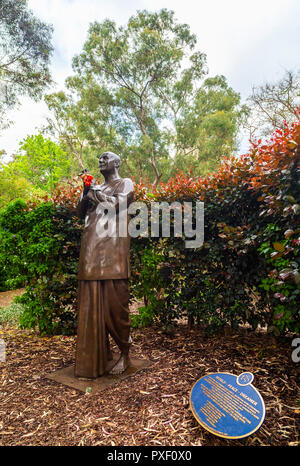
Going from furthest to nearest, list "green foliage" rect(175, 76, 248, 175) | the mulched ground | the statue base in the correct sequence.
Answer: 1. "green foliage" rect(175, 76, 248, 175)
2. the statue base
3. the mulched ground

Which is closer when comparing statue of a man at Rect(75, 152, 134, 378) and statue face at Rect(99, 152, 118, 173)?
statue of a man at Rect(75, 152, 134, 378)

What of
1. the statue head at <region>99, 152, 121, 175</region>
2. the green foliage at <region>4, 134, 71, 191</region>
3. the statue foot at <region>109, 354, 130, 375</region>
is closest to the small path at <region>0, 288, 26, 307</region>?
the statue foot at <region>109, 354, 130, 375</region>

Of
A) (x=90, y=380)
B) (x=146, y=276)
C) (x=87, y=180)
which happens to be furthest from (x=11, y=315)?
(x=87, y=180)

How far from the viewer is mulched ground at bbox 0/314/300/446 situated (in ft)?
7.88

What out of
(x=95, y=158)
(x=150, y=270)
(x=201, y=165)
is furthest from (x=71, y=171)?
(x=150, y=270)

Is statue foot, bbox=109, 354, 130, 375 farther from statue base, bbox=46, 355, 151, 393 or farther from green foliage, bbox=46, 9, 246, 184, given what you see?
green foliage, bbox=46, 9, 246, 184

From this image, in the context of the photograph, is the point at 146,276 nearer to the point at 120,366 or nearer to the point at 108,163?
the point at 120,366

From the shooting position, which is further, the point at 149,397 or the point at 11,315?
the point at 11,315

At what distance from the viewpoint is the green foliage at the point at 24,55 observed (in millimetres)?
12367

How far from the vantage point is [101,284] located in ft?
11.1

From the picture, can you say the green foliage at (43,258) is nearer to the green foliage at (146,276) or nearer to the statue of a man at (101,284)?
the green foliage at (146,276)

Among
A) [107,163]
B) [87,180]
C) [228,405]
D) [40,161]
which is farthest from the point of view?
[40,161]

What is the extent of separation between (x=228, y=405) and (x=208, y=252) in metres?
2.34

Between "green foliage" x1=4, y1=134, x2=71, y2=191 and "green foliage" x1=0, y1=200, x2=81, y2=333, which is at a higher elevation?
"green foliage" x1=4, y1=134, x2=71, y2=191
